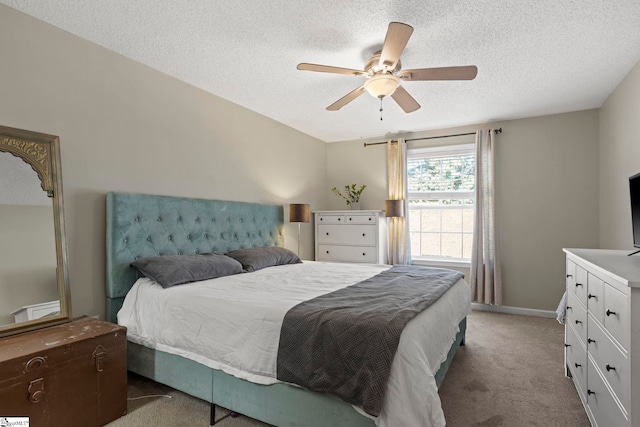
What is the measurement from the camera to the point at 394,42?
1.97 m

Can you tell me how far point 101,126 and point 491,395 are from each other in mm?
3376

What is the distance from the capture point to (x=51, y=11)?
209cm

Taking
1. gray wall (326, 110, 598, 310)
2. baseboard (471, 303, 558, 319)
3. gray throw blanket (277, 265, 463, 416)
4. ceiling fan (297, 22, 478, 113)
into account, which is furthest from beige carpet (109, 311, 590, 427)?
ceiling fan (297, 22, 478, 113)

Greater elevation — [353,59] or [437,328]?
[353,59]

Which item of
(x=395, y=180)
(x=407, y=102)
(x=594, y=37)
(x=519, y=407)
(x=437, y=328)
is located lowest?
(x=519, y=407)

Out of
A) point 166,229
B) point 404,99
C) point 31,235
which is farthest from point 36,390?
point 404,99

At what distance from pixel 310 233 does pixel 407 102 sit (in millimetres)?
2799

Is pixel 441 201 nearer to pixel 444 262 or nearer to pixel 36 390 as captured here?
pixel 444 262

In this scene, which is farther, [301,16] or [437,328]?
[301,16]

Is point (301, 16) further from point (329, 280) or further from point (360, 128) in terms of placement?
point (360, 128)

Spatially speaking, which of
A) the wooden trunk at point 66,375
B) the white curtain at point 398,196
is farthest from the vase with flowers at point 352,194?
the wooden trunk at point 66,375

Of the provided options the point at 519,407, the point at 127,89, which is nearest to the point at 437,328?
the point at 519,407

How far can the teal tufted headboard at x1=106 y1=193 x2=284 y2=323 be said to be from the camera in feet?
8.09

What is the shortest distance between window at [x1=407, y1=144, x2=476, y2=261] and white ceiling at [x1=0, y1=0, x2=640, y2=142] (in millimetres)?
1278
